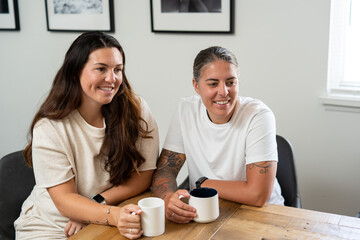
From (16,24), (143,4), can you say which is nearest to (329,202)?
(143,4)

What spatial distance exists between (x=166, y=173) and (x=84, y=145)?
357mm

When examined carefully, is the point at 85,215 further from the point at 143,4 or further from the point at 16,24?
the point at 16,24

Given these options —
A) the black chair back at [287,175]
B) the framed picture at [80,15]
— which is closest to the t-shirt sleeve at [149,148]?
the black chair back at [287,175]

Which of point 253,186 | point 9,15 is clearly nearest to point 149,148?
point 253,186

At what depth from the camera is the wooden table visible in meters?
1.28

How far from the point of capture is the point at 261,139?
64.1 inches

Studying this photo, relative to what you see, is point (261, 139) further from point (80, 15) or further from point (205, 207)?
point (80, 15)

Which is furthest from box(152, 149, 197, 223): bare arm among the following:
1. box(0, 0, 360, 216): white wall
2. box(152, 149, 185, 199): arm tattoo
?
box(0, 0, 360, 216): white wall

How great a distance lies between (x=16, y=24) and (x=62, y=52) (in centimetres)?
52

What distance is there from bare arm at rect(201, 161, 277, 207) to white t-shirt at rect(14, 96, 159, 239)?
0.35 m

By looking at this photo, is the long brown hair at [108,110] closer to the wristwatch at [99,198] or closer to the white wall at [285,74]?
the wristwatch at [99,198]

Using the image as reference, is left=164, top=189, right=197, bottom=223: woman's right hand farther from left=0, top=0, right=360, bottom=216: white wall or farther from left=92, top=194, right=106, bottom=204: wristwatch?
left=0, top=0, right=360, bottom=216: white wall

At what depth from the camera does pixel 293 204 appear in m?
1.89

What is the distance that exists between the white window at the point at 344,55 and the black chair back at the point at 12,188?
162 centimetres
